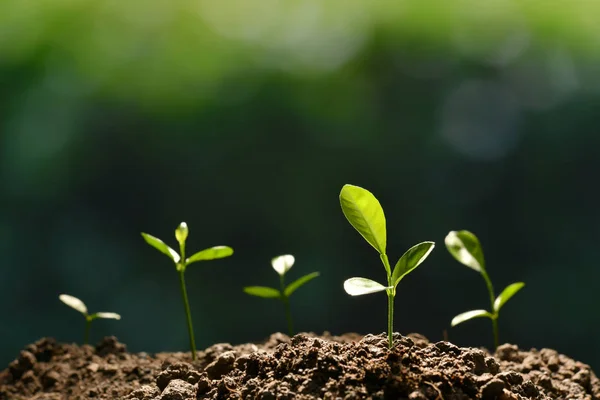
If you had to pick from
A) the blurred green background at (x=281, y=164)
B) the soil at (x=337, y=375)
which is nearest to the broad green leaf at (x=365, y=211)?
the soil at (x=337, y=375)

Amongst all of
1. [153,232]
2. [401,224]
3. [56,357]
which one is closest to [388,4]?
[401,224]

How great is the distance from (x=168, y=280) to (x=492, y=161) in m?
1.45

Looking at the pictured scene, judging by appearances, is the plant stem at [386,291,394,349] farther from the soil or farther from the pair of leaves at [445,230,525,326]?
the pair of leaves at [445,230,525,326]

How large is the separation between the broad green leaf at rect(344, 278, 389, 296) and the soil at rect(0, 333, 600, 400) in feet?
0.33

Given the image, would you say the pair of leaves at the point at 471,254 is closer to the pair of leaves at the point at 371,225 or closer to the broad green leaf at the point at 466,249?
the broad green leaf at the point at 466,249

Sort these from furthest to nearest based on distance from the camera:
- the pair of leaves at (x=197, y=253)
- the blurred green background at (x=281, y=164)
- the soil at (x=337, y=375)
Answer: the blurred green background at (x=281, y=164) < the pair of leaves at (x=197, y=253) < the soil at (x=337, y=375)

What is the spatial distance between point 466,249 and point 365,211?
0.46m

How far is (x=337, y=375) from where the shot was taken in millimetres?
899

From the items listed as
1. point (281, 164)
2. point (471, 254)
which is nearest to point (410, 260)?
point (471, 254)

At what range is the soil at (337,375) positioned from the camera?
881 millimetres

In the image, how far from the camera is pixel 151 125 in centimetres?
290

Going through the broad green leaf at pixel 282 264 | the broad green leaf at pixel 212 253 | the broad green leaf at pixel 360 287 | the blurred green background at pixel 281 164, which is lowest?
the broad green leaf at pixel 360 287

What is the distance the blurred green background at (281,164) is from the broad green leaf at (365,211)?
169cm

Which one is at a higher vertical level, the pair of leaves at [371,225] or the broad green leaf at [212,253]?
the broad green leaf at [212,253]
